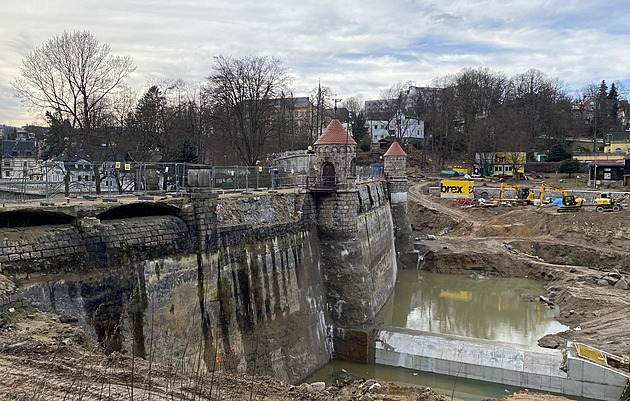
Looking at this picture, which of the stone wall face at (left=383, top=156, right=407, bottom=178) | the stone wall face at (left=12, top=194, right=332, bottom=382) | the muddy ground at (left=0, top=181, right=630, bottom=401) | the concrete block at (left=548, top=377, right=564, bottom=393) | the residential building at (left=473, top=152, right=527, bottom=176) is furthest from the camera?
the residential building at (left=473, top=152, right=527, bottom=176)

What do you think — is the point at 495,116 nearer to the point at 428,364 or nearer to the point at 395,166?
the point at 395,166

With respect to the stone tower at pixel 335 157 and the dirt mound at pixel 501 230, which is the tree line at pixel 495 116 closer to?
the dirt mound at pixel 501 230

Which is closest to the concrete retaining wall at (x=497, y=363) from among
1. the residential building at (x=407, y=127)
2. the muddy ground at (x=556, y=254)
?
the muddy ground at (x=556, y=254)

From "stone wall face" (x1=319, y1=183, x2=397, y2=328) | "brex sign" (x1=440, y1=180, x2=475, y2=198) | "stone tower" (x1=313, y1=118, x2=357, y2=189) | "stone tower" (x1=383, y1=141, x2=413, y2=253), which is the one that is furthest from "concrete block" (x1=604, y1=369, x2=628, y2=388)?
"brex sign" (x1=440, y1=180, x2=475, y2=198)

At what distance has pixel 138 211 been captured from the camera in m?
14.8

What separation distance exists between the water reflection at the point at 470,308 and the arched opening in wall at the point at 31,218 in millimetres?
18578

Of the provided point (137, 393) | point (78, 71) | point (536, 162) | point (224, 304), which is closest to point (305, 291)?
point (224, 304)

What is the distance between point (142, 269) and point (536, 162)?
69.6 meters

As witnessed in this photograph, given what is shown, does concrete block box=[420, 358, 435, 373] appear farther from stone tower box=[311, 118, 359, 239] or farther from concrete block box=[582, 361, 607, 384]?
stone tower box=[311, 118, 359, 239]

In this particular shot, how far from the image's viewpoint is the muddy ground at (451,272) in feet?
23.6

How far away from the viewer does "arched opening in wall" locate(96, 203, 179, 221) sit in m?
14.0

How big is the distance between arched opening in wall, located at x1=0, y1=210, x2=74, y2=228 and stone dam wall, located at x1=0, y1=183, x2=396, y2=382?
29cm

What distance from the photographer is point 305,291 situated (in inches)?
782

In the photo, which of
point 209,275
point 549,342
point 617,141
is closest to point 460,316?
point 549,342
